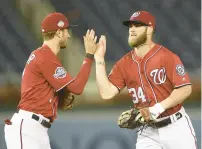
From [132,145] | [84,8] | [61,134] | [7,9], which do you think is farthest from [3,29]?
[132,145]

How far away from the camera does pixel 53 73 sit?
197 inches

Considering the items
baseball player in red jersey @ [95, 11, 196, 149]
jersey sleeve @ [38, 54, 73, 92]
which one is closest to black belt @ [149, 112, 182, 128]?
baseball player in red jersey @ [95, 11, 196, 149]

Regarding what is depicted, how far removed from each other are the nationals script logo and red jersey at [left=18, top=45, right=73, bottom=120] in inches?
24.5

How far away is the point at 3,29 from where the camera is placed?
6.83 m

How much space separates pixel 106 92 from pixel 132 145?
1106 millimetres

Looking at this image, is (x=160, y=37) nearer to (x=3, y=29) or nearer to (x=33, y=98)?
(x=3, y=29)

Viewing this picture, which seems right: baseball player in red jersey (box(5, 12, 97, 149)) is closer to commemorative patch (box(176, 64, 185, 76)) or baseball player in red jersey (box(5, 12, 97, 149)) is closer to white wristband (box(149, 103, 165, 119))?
white wristband (box(149, 103, 165, 119))

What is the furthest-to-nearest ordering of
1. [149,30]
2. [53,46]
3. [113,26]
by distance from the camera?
[113,26] → [149,30] → [53,46]

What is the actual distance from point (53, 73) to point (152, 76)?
74 cm

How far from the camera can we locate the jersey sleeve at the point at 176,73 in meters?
5.08

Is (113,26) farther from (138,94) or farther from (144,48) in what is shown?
(138,94)

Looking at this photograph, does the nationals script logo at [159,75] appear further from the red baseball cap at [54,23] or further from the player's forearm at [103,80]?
the red baseball cap at [54,23]

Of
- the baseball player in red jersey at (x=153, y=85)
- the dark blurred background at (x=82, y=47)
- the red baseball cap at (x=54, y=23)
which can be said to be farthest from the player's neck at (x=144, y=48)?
the dark blurred background at (x=82, y=47)

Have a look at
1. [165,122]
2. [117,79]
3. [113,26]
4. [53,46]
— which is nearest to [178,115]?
[165,122]
